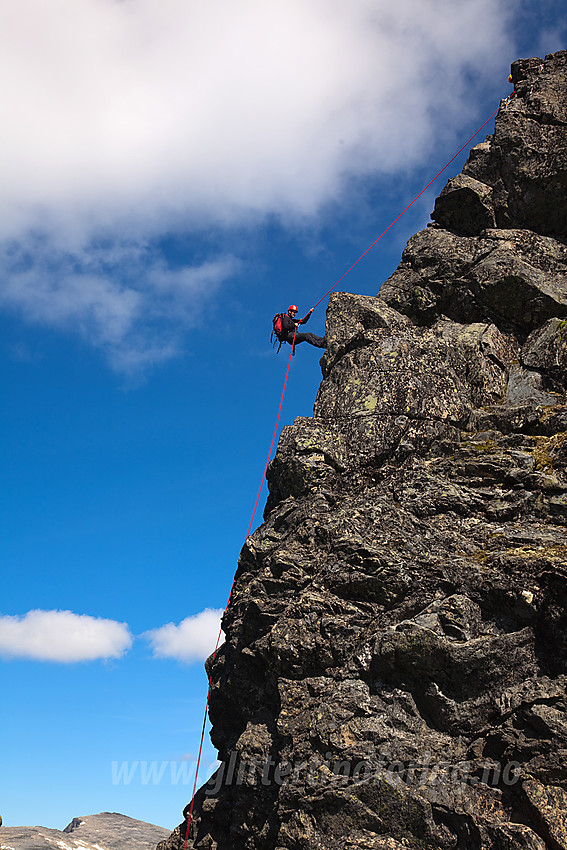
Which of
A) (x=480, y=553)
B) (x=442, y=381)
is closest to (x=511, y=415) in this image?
(x=442, y=381)

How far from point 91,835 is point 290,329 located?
81.8 meters

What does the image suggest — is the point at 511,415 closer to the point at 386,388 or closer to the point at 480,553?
the point at 386,388

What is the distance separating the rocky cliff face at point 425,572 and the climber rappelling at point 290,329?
10.9ft

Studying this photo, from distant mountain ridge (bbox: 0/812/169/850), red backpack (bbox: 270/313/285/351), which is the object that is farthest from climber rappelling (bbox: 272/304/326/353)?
distant mountain ridge (bbox: 0/812/169/850)

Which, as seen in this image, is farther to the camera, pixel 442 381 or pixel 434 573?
pixel 442 381

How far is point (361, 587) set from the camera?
16391mm

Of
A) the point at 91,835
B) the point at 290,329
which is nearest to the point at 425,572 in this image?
the point at 290,329

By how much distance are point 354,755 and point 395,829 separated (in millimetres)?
1545

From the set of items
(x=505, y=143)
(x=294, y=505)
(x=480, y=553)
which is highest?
(x=505, y=143)

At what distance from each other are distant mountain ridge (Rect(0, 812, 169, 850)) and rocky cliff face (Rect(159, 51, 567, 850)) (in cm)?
5554

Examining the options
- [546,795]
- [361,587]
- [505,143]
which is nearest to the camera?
[546,795]

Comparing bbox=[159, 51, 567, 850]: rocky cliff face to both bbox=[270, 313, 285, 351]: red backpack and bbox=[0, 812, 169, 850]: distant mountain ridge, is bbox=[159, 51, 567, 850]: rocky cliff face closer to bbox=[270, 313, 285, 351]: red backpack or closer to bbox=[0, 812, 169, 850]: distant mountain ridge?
bbox=[270, 313, 285, 351]: red backpack

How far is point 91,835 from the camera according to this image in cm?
8238

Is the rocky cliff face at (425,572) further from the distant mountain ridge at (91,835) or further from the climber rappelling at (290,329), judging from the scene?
the distant mountain ridge at (91,835)
